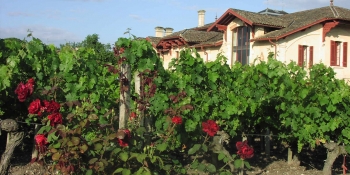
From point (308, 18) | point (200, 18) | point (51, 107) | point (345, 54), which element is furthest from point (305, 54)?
point (51, 107)

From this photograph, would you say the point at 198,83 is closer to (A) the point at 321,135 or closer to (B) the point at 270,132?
(A) the point at 321,135

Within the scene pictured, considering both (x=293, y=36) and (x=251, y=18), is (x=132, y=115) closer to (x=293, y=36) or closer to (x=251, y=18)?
(x=293, y=36)

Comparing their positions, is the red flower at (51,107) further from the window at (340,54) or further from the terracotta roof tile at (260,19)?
the window at (340,54)

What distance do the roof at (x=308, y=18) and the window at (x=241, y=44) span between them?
5.45 feet

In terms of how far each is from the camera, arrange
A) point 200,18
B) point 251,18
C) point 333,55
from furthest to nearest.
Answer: point 200,18, point 333,55, point 251,18

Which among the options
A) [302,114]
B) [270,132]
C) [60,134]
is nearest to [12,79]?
[60,134]

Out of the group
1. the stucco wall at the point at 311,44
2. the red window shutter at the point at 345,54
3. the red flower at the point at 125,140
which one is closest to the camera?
the red flower at the point at 125,140

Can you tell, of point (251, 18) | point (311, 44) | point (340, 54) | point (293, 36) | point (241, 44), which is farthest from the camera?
point (241, 44)

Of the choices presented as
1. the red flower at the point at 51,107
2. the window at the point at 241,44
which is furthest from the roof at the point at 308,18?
the red flower at the point at 51,107

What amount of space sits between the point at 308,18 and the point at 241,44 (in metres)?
3.55

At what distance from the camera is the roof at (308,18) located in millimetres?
21109

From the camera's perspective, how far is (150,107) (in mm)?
5918

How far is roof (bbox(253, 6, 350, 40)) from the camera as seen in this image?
21.1 metres

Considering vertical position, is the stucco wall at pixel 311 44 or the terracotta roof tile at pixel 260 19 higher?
the terracotta roof tile at pixel 260 19
